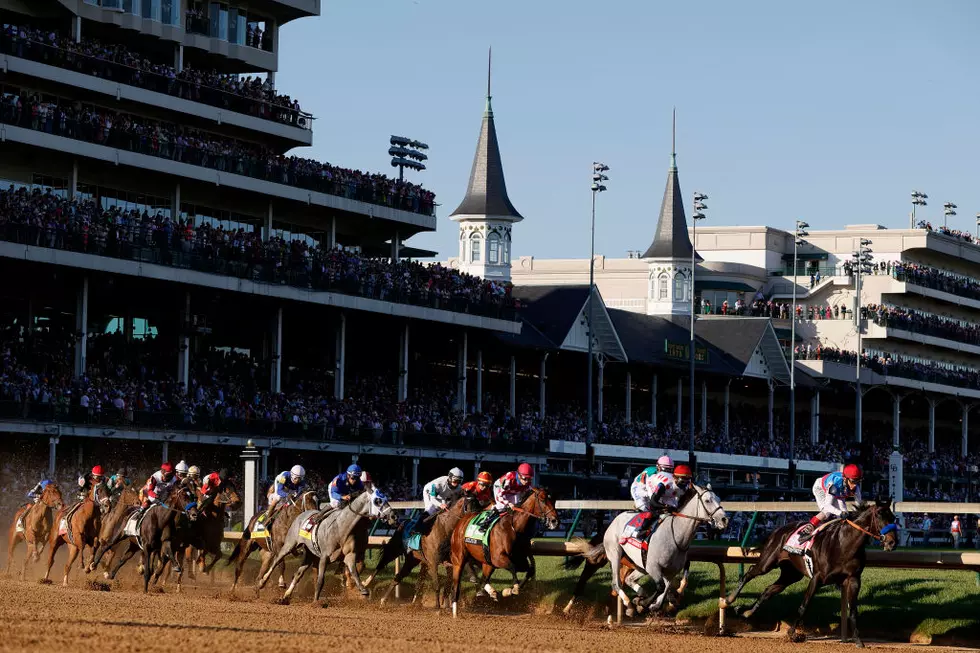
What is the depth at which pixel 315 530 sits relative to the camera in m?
22.6

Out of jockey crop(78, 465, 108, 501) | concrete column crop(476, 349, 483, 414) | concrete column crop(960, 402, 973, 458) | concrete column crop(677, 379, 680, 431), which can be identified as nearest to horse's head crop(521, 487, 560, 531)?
jockey crop(78, 465, 108, 501)

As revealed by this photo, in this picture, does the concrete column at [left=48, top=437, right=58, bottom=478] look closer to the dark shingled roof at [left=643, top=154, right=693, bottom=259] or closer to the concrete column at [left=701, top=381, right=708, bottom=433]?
the concrete column at [left=701, top=381, right=708, bottom=433]

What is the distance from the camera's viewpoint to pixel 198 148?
4547 centimetres

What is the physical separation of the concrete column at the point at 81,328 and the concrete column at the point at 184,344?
2775 mm

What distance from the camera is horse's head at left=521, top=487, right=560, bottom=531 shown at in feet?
66.5

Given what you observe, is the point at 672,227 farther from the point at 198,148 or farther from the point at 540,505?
the point at 540,505

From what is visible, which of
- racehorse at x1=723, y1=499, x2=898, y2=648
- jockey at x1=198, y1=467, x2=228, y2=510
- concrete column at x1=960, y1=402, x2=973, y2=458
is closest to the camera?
racehorse at x1=723, y1=499, x2=898, y2=648

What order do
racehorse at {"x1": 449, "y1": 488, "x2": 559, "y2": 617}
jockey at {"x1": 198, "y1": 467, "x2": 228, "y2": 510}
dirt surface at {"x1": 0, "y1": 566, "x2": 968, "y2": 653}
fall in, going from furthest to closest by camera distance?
jockey at {"x1": 198, "y1": 467, "x2": 228, "y2": 510} < racehorse at {"x1": 449, "y1": 488, "x2": 559, "y2": 617} < dirt surface at {"x1": 0, "y1": 566, "x2": 968, "y2": 653}

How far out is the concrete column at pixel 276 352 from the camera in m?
46.6

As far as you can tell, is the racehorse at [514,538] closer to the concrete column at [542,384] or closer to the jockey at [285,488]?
the jockey at [285,488]

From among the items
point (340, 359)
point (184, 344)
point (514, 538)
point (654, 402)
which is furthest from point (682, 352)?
point (514, 538)

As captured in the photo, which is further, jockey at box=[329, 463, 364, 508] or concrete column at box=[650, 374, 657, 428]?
concrete column at box=[650, 374, 657, 428]

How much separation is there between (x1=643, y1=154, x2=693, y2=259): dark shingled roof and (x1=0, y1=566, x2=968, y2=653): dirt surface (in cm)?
5619

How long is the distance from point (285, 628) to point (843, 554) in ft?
20.1
